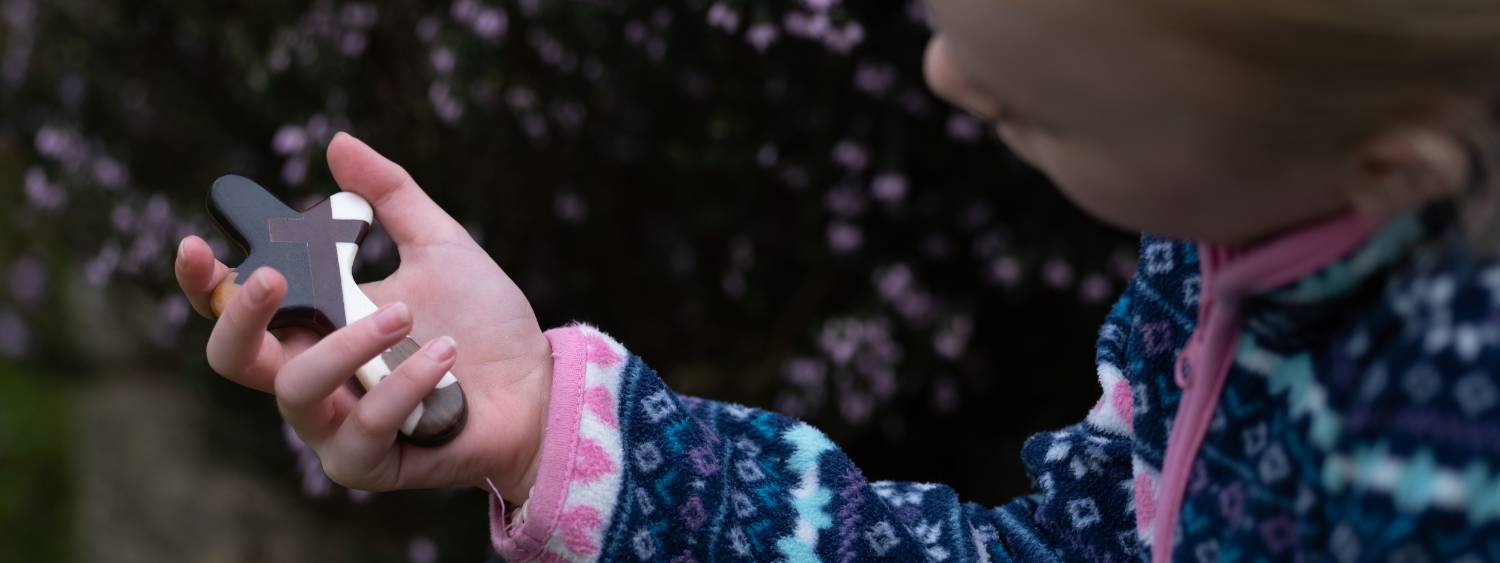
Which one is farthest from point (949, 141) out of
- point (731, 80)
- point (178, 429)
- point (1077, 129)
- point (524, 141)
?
point (178, 429)

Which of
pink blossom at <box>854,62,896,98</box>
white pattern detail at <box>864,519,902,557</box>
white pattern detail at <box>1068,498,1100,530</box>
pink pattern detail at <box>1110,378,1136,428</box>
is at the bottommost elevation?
white pattern detail at <box>864,519,902,557</box>

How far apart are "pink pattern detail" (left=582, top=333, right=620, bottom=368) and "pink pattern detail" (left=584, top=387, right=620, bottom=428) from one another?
26 millimetres

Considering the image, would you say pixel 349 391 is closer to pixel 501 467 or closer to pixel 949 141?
pixel 501 467

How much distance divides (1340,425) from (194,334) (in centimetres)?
246

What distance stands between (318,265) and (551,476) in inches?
9.2

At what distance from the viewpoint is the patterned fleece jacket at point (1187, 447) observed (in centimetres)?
58

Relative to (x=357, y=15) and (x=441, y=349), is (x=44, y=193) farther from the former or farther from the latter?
(x=441, y=349)

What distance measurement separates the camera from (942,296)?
7.16 ft

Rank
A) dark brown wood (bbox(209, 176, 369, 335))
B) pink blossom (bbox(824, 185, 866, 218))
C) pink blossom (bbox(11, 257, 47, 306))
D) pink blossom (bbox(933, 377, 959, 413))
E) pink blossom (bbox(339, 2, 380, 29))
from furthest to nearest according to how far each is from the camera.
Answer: pink blossom (bbox(11, 257, 47, 306)) → pink blossom (bbox(933, 377, 959, 413)) → pink blossom (bbox(339, 2, 380, 29)) → pink blossom (bbox(824, 185, 866, 218)) → dark brown wood (bbox(209, 176, 369, 335))

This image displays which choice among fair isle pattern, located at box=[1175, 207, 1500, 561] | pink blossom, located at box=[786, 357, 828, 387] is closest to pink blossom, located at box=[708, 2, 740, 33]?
pink blossom, located at box=[786, 357, 828, 387]

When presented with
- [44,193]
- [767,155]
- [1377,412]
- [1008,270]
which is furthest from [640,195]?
[1377,412]

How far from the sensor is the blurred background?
1.95m

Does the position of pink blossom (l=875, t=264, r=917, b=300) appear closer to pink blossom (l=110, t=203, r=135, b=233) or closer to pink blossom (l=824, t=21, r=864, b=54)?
pink blossom (l=824, t=21, r=864, b=54)

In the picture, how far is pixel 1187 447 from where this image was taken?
2.44ft
